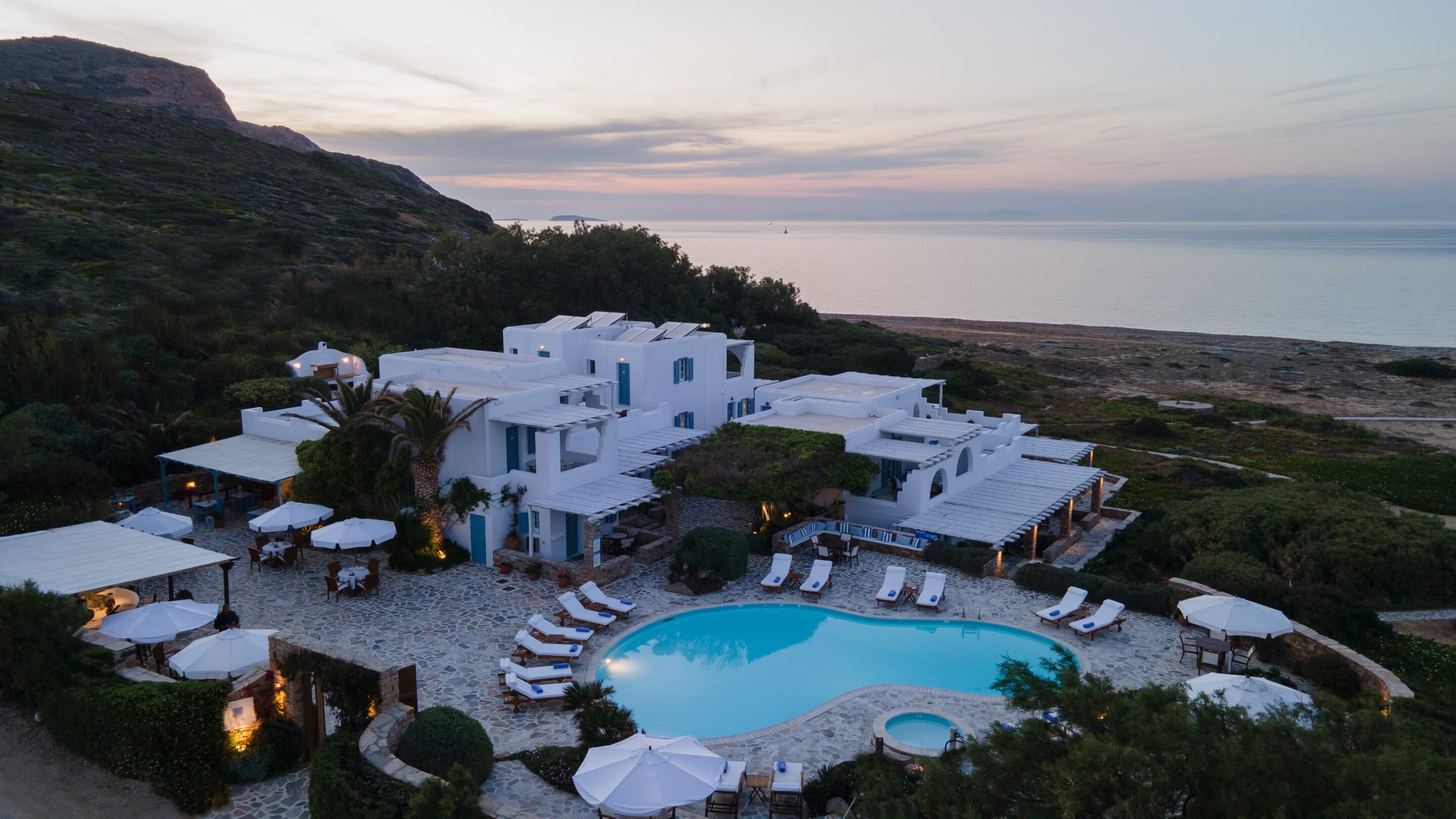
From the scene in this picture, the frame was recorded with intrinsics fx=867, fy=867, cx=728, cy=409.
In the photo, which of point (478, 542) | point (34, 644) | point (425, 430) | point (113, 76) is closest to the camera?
point (34, 644)

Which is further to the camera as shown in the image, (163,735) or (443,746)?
(443,746)

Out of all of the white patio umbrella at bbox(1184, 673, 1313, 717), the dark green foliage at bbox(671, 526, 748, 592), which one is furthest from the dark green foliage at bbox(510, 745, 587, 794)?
the white patio umbrella at bbox(1184, 673, 1313, 717)

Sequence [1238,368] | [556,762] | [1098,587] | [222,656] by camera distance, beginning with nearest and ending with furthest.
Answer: [556,762]
[222,656]
[1098,587]
[1238,368]

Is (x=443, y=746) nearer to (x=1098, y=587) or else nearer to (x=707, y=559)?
(x=707, y=559)

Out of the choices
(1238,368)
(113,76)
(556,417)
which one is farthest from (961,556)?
(113,76)

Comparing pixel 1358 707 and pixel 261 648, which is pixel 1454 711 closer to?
pixel 1358 707

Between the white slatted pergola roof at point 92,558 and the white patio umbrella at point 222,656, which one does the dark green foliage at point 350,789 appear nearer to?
the white patio umbrella at point 222,656

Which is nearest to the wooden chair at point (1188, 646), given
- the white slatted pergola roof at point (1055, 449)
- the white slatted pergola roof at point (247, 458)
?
the white slatted pergola roof at point (1055, 449)

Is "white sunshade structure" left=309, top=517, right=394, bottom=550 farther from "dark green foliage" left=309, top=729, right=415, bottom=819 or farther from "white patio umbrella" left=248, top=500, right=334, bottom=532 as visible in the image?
"dark green foliage" left=309, top=729, right=415, bottom=819
